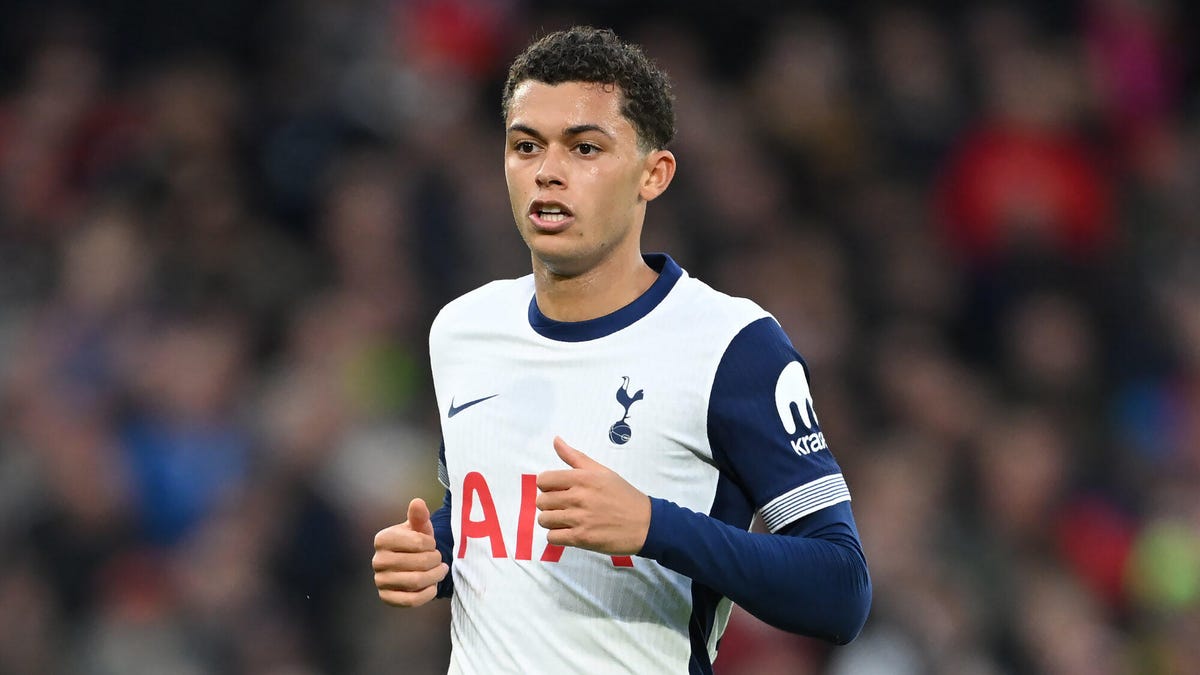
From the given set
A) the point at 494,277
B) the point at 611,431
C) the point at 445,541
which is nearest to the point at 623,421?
the point at 611,431

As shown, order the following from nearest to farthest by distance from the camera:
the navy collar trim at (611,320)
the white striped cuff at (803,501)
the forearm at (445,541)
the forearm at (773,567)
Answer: the forearm at (773,567) → the white striped cuff at (803,501) → the navy collar trim at (611,320) → the forearm at (445,541)

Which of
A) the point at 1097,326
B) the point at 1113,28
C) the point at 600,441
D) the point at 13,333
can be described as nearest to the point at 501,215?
the point at 13,333

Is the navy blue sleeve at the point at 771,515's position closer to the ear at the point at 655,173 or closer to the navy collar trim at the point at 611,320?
the navy collar trim at the point at 611,320

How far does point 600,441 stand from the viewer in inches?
128

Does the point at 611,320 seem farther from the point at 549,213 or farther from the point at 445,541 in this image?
the point at 445,541

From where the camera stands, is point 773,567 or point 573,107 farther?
point 573,107

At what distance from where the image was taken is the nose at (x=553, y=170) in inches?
129

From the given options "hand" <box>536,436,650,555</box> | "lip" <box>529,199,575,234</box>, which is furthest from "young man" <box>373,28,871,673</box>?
"hand" <box>536,436,650,555</box>

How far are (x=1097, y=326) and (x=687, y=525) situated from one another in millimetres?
5706

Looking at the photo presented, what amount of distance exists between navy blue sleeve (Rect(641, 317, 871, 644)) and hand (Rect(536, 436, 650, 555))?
0.05 metres

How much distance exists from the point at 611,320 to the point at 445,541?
2.09 feet

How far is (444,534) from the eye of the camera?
3652 millimetres

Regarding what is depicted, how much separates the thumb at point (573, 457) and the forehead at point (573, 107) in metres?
0.72

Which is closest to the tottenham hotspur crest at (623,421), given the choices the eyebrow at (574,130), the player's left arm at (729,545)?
the player's left arm at (729,545)
